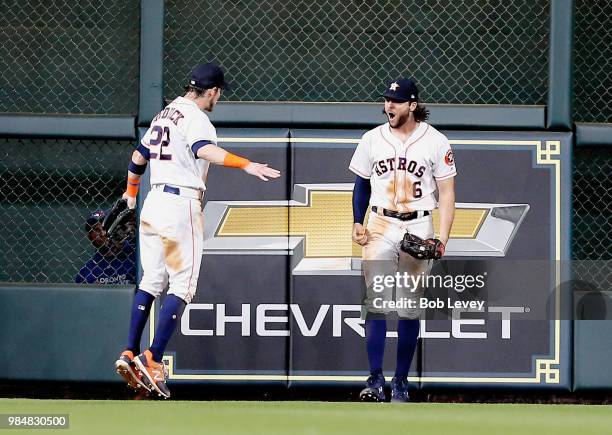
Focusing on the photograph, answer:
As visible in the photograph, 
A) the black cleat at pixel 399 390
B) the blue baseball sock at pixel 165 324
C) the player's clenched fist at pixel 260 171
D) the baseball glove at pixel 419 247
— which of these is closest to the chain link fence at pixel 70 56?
the blue baseball sock at pixel 165 324

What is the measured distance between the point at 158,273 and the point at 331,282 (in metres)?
1.26

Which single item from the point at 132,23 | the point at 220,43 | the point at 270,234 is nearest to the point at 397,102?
the point at 270,234

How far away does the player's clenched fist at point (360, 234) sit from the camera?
6.88m

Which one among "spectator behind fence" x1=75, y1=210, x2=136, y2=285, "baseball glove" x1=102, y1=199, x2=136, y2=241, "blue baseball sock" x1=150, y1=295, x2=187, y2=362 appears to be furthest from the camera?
"spectator behind fence" x1=75, y1=210, x2=136, y2=285

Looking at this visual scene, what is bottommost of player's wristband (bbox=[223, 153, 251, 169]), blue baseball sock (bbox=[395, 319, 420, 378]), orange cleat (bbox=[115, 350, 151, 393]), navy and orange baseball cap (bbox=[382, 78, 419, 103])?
orange cleat (bbox=[115, 350, 151, 393])

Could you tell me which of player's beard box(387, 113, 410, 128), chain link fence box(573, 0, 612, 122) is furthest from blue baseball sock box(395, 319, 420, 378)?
chain link fence box(573, 0, 612, 122)

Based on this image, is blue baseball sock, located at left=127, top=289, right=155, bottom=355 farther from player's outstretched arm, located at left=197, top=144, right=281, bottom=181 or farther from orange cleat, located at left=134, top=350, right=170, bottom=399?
player's outstretched arm, located at left=197, top=144, right=281, bottom=181

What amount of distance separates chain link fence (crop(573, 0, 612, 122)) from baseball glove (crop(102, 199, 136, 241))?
3.28 meters

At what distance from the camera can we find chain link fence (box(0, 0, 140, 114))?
8.09 meters

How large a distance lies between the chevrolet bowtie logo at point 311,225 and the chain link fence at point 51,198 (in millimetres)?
1157

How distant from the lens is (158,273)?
6641 millimetres

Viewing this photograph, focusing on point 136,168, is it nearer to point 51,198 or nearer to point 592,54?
point 51,198

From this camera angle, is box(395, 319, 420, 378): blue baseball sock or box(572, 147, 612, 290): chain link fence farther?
box(572, 147, 612, 290): chain link fence

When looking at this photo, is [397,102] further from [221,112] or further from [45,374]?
[45,374]
